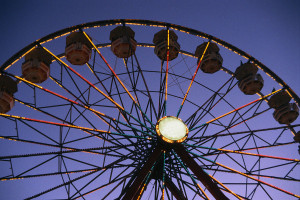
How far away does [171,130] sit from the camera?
8.88m

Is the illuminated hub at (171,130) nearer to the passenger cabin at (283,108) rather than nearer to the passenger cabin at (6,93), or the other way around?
the passenger cabin at (6,93)

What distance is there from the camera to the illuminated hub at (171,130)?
8617 millimetres

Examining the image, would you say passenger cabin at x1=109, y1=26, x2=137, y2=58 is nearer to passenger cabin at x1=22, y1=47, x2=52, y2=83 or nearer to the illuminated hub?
passenger cabin at x1=22, y1=47, x2=52, y2=83

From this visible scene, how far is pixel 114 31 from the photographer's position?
11000 millimetres

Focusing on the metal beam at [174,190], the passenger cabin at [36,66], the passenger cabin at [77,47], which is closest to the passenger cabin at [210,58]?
the passenger cabin at [77,47]

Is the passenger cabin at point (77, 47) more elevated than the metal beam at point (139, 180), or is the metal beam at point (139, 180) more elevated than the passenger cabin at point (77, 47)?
Answer: the passenger cabin at point (77, 47)

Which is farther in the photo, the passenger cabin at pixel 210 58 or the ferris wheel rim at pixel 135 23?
the passenger cabin at pixel 210 58

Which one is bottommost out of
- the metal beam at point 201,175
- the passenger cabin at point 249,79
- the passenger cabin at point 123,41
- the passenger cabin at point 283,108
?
the metal beam at point 201,175

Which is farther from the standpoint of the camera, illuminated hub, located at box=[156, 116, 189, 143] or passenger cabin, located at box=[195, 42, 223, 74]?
passenger cabin, located at box=[195, 42, 223, 74]

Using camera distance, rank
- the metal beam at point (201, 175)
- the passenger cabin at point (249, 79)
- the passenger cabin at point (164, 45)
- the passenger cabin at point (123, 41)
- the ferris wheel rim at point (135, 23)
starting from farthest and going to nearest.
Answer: the passenger cabin at point (249, 79)
the passenger cabin at point (164, 45)
the passenger cabin at point (123, 41)
the ferris wheel rim at point (135, 23)
the metal beam at point (201, 175)

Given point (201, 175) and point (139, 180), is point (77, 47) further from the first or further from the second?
point (201, 175)

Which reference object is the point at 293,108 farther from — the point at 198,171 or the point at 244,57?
the point at 198,171

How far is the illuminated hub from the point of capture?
8.62 m

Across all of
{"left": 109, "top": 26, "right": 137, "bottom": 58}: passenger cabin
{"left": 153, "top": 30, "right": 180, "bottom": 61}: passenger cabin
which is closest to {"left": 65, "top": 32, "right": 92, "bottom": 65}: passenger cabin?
{"left": 109, "top": 26, "right": 137, "bottom": 58}: passenger cabin
